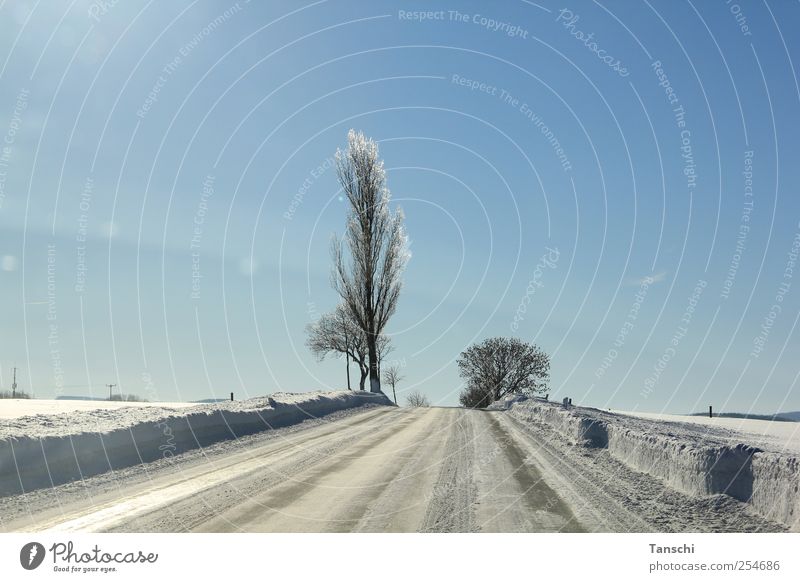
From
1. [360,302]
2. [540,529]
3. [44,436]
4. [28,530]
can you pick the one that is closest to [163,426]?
[44,436]

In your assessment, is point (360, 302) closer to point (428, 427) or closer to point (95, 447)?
point (428, 427)

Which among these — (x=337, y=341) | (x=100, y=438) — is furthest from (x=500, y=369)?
(x=100, y=438)

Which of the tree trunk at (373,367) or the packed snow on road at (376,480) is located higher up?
the tree trunk at (373,367)

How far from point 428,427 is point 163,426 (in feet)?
26.3

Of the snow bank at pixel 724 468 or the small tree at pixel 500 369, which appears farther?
the small tree at pixel 500 369

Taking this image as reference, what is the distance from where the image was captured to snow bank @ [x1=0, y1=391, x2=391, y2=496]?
33.7 feet

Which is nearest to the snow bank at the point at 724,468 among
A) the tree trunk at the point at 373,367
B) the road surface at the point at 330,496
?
the road surface at the point at 330,496

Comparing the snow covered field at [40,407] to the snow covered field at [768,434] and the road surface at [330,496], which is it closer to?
the road surface at [330,496]

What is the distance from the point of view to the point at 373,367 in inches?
1796

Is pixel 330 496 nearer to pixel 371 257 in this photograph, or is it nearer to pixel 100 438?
pixel 100 438
